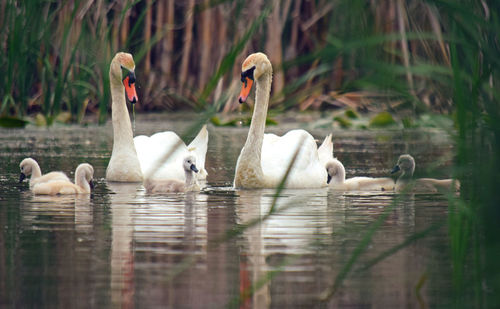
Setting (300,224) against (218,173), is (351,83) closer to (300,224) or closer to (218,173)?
(300,224)

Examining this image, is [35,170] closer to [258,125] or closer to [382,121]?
[258,125]

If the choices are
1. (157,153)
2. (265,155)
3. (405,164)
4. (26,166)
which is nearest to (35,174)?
(26,166)

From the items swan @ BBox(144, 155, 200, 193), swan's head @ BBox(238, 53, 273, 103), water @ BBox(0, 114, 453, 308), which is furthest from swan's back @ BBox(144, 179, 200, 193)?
swan's head @ BBox(238, 53, 273, 103)

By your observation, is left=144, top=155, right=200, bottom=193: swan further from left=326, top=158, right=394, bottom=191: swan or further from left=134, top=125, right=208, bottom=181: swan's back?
left=326, top=158, right=394, bottom=191: swan

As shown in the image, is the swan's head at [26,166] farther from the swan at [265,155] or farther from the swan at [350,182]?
the swan at [350,182]

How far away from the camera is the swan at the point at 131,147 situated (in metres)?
8.76

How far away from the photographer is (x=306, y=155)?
28.1 feet

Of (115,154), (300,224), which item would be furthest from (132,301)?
(115,154)

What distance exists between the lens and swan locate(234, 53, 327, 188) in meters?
8.23

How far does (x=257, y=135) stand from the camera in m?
8.48

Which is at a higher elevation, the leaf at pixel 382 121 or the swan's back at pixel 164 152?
the leaf at pixel 382 121

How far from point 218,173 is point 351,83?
21.8 feet

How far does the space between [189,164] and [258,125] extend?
0.82 metres

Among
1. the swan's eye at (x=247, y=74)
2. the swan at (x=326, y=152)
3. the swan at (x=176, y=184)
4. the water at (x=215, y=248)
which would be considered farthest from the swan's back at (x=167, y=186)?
the swan at (x=326, y=152)
